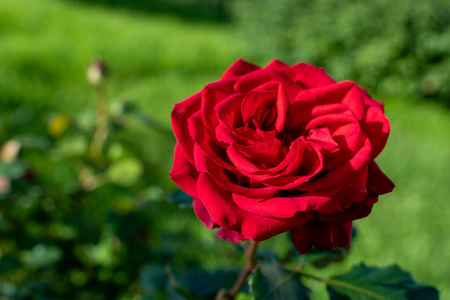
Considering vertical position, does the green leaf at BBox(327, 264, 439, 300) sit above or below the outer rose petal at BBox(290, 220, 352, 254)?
below

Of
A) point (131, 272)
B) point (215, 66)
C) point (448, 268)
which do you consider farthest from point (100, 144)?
point (215, 66)

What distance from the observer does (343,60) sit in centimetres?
433

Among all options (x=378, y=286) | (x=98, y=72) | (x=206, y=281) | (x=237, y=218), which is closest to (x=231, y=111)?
(x=237, y=218)

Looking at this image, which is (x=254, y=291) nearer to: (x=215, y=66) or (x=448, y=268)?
(x=448, y=268)

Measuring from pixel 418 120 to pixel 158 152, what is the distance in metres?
2.14

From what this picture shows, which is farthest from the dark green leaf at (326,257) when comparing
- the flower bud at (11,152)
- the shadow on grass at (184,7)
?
the shadow on grass at (184,7)

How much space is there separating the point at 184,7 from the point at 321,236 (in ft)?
23.8

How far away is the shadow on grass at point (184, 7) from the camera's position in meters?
6.31

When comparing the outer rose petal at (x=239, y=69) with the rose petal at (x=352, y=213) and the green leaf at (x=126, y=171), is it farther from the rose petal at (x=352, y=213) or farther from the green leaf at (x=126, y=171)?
the green leaf at (x=126, y=171)

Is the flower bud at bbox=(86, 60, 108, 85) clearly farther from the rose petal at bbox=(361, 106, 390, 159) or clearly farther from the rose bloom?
the rose petal at bbox=(361, 106, 390, 159)

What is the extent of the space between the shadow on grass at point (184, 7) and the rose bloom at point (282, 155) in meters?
5.58

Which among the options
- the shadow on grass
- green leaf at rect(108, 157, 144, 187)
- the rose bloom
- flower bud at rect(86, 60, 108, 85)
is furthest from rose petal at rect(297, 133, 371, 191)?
the shadow on grass

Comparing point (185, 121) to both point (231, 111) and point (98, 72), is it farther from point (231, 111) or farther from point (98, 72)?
point (98, 72)

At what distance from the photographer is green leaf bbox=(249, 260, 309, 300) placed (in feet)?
2.17
